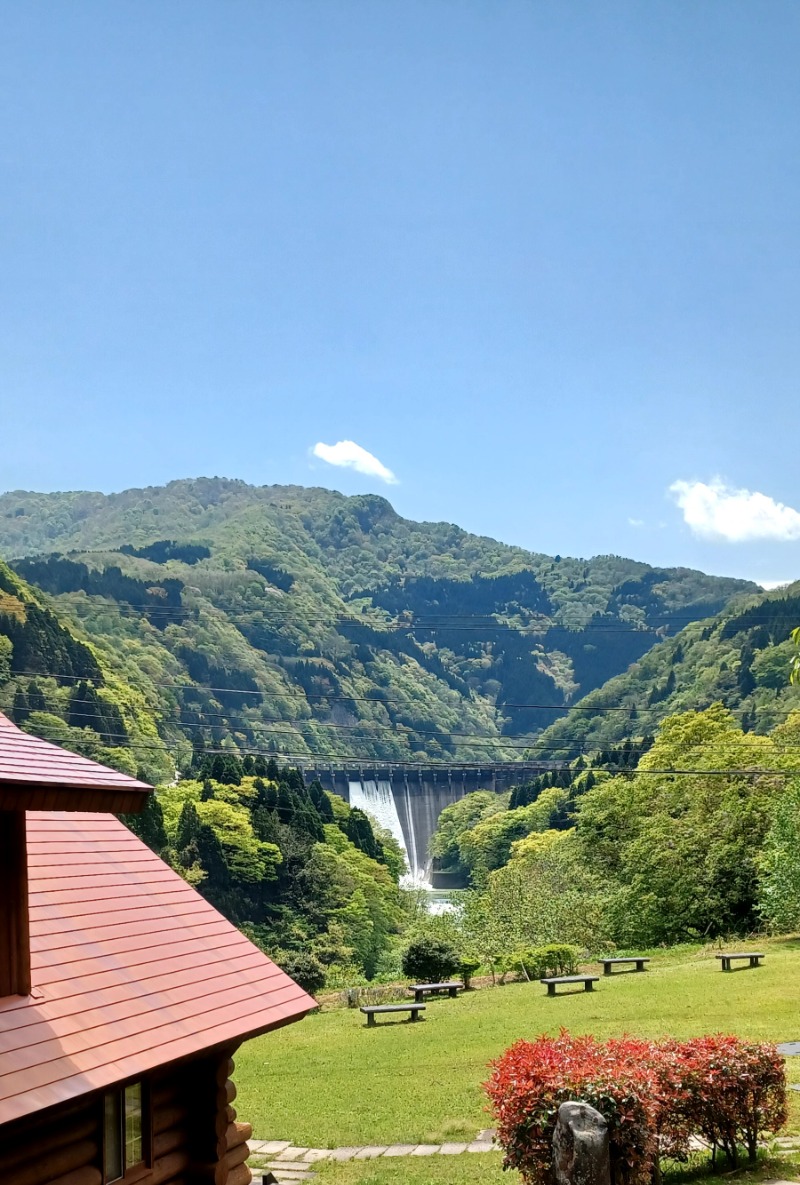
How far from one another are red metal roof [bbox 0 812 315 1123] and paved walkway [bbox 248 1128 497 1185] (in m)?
2.86

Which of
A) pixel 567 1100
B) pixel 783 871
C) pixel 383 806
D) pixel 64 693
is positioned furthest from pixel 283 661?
pixel 567 1100

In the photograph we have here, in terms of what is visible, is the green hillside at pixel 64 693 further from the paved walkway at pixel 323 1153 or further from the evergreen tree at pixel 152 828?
the paved walkway at pixel 323 1153

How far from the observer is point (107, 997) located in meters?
7.45

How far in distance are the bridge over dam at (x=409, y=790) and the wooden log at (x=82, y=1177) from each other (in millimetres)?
98371

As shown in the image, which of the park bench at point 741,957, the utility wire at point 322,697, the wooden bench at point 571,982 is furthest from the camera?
the utility wire at point 322,697

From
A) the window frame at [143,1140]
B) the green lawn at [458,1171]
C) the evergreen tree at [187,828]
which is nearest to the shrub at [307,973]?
→ the evergreen tree at [187,828]

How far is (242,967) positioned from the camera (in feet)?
30.7

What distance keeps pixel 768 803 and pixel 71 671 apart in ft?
152

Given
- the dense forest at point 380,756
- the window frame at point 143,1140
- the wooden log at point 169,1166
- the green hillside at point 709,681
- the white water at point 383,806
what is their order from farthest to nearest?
1. the white water at point 383,806
2. the green hillside at point 709,681
3. the dense forest at point 380,756
4. the wooden log at point 169,1166
5. the window frame at point 143,1140

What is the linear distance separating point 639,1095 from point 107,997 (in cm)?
400

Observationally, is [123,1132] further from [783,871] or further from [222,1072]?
[783,871]

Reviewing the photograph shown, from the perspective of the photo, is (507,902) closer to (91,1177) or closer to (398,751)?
(91,1177)

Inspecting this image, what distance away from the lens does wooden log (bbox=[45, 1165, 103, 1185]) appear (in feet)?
22.1

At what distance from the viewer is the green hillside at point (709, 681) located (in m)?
76.7
